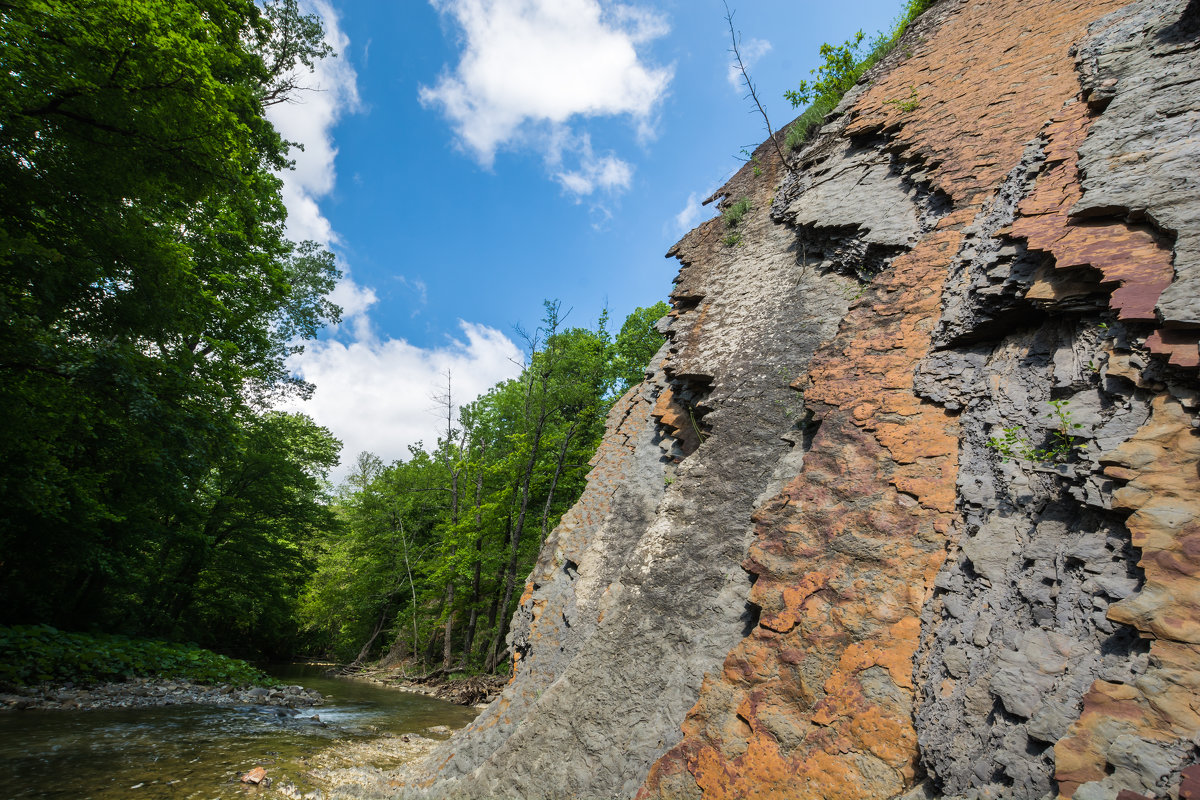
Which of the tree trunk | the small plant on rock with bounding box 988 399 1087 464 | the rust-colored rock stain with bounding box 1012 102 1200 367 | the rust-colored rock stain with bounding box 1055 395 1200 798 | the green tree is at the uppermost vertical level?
the green tree

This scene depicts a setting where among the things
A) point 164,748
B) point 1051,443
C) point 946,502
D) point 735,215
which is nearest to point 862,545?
point 946,502

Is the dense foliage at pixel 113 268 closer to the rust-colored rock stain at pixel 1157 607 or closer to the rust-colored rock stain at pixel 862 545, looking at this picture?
the rust-colored rock stain at pixel 862 545

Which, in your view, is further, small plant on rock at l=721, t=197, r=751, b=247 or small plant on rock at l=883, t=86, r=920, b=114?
small plant on rock at l=721, t=197, r=751, b=247

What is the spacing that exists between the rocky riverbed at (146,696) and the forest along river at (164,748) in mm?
450

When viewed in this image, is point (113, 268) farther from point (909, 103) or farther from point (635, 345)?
point (635, 345)

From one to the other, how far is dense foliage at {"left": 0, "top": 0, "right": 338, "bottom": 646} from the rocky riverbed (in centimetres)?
239

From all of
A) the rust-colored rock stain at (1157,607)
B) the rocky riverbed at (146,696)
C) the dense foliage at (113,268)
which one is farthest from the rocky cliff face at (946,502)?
the dense foliage at (113,268)

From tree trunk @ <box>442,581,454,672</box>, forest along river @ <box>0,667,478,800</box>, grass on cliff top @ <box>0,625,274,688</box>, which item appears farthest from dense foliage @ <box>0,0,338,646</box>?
tree trunk @ <box>442,581,454,672</box>

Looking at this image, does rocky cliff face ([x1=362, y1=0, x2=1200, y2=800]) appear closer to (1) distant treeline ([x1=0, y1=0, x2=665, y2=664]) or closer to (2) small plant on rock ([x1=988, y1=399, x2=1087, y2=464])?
(2) small plant on rock ([x1=988, y1=399, x2=1087, y2=464])

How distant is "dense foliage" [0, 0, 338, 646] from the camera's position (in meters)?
5.82

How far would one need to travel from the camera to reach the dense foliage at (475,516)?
17703 millimetres

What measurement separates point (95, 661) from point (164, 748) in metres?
5.84

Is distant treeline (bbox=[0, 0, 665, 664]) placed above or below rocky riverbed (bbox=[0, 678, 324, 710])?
above

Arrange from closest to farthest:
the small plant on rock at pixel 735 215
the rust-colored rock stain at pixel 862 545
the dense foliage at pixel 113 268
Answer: the rust-colored rock stain at pixel 862 545
the dense foliage at pixel 113 268
the small plant on rock at pixel 735 215
